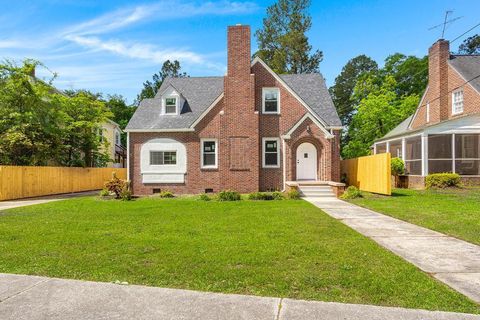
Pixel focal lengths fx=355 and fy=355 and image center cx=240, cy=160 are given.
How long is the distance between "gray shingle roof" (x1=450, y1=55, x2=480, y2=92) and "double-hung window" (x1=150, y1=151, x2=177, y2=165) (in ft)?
61.2

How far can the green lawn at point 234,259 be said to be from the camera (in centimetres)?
432

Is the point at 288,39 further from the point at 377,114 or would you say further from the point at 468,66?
the point at 468,66

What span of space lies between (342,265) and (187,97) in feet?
60.0

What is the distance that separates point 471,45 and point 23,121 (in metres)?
51.1

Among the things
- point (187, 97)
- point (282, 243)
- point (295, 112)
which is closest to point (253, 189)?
point (295, 112)

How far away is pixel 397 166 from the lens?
74.4ft

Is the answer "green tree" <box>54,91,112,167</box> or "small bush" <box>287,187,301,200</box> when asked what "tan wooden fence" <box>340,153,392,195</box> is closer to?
"small bush" <box>287,187,301,200</box>

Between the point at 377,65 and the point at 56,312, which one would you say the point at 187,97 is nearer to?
the point at 56,312

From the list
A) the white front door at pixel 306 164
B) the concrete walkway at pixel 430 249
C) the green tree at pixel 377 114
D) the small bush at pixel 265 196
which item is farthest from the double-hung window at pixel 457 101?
the concrete walkway at pixel 430 249

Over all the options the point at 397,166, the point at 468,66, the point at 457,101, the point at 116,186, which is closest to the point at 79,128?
the point at 116,186

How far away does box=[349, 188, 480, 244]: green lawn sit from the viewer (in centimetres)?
848

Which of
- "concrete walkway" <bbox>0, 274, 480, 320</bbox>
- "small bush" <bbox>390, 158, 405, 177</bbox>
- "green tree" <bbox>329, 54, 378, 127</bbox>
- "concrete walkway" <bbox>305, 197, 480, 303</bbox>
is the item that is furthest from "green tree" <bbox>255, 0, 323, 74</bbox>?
"concrete walkway" <bbox>0, 274, 480, 320</bbox>

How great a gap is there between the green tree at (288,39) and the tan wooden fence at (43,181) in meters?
23.7

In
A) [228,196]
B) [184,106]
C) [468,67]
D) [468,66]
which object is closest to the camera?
[228,196]
